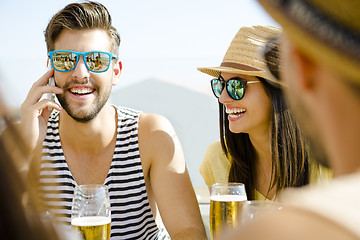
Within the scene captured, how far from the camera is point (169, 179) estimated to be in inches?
96.9

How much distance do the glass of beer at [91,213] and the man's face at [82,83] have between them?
120 cm

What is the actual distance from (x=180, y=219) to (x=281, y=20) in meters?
1.87

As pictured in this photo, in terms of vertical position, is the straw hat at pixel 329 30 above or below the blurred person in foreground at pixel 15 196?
above

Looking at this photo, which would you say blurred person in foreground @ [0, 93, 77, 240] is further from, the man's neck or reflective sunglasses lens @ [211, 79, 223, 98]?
reflective sunglasses lens @ [211, 79, 223, 98]

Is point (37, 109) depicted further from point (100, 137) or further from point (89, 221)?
point (89, 221)

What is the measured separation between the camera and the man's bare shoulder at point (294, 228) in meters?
0.48

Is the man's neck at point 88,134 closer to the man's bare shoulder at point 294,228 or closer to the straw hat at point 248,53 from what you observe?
the straw hat at point 248,53

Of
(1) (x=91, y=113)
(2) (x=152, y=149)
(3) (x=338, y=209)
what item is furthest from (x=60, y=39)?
(3) (x=338, y=209)

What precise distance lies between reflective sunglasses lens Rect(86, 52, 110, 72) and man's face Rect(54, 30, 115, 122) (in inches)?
1.8

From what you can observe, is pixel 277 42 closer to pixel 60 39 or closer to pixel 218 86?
pixel 218 86

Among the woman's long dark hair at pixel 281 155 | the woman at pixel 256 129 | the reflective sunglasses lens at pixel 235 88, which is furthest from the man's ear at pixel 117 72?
the woman's long dark hair at pixel 281 155

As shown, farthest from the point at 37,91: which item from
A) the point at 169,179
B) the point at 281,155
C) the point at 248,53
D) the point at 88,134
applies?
the point at 281,155

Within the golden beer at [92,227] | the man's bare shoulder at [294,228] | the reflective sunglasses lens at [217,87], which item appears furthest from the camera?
the reflective sunglasses lens at [217,87]

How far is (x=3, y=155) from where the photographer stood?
59 centimetres
